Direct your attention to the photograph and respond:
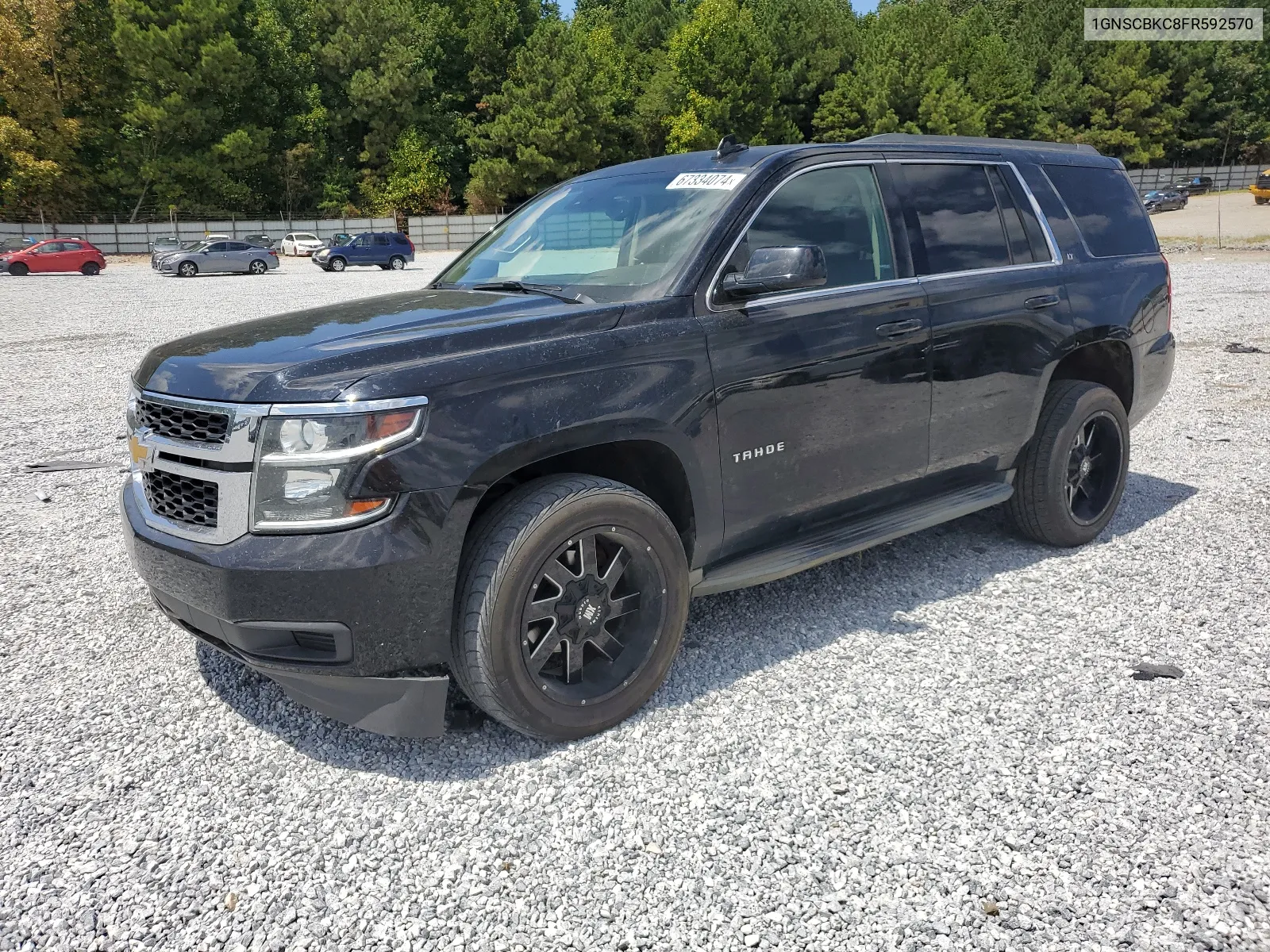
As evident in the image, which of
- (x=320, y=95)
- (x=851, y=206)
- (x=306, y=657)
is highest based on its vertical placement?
(x=320, y=95)

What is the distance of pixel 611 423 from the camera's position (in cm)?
310

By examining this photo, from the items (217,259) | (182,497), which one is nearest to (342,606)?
(182,497)

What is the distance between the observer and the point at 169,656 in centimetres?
392

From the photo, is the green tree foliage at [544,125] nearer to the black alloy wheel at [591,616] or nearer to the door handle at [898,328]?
the door handle at [898,328]

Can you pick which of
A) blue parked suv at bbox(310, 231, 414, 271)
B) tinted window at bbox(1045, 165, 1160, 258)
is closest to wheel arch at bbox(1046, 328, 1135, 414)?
tinted window at bbox(1045, 165, 1160, 258)

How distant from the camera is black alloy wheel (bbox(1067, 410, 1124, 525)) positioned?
4.89m

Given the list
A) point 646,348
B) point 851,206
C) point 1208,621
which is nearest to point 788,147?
point 851,206

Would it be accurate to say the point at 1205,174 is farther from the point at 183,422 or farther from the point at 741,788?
the point at 183,422

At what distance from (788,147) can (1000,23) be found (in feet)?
347

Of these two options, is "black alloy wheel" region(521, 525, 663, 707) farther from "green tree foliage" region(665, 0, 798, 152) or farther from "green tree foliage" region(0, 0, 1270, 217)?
"green tree foliage" region(665, 0, 798, 152)

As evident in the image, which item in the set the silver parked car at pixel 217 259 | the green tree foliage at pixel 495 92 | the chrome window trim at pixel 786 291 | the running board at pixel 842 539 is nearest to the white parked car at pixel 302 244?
the green tree foliage at pixel 495 92

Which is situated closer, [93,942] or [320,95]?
[93,942]

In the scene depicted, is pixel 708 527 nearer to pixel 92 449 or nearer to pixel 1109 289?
pixel 1109 289

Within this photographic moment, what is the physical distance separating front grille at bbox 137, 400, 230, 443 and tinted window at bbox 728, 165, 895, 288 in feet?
6.46
